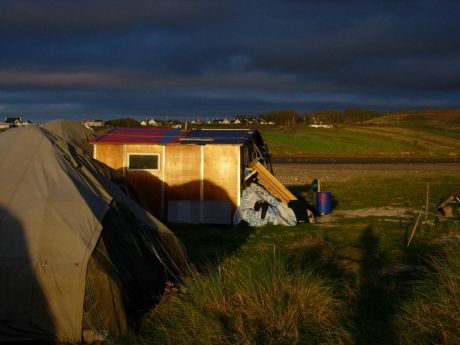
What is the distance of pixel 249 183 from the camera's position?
1886 centimetres

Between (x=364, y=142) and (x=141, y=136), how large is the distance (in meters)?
42.3

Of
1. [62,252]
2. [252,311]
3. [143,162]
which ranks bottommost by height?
[252,311]

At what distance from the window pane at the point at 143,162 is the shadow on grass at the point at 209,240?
200 cm

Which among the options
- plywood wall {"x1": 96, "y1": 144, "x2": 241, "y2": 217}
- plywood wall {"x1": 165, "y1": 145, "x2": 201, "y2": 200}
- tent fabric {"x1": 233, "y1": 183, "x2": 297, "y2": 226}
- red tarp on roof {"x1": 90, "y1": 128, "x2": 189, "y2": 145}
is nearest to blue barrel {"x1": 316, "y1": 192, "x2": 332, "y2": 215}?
tent fabric {"x1": 233, "y1": 183, "x2": 297, "y2": 226}

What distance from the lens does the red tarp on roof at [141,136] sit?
1808cm

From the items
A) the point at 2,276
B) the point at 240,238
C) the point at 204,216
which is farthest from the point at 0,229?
the point at 204,216

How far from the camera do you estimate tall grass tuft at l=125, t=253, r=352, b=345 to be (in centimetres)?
667

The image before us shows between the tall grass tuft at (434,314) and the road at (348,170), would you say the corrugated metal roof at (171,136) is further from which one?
the road at (348,170)

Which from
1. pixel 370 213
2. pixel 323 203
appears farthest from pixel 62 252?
pixel 370 213

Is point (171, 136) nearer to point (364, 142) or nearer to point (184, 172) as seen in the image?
point (184, 172)

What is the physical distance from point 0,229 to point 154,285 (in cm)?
225

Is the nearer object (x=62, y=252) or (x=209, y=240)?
(x=62, y=252)

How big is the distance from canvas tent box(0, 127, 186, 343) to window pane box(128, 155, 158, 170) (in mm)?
8654

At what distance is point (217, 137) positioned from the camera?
1817 centimetres
